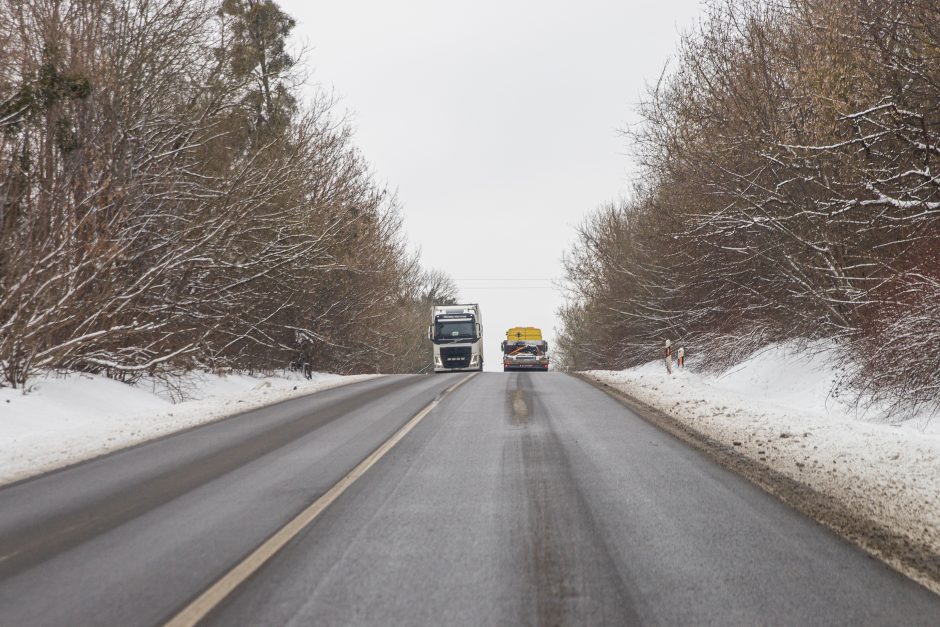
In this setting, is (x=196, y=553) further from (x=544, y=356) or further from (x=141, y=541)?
(x=544, y=356)

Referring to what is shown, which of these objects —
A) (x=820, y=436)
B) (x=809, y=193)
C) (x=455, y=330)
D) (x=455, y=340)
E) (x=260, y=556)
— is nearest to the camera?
(x=260, y=556)

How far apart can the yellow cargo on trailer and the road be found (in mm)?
32478

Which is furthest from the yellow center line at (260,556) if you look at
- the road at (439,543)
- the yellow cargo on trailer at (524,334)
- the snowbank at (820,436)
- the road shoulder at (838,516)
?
the yellow cargo on trailer at (524,334)

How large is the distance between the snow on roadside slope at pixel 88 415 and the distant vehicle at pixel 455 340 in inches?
727

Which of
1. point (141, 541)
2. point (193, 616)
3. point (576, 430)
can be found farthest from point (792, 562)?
point (576, 430)

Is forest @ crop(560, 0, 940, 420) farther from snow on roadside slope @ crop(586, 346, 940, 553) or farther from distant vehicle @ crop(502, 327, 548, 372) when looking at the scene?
distant vehicle @ crop(502, 327, 548, 372)

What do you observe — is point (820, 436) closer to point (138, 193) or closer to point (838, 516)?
point (838, 516)

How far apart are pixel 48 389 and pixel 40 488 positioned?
668 centimetres

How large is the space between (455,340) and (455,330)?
504mm

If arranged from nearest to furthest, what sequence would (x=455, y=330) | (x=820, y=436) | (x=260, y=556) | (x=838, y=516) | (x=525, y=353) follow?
(x=260, y=556)
(x=838, y=516)
(x=820, y=436)
(x=455, y=330)
(x=525, y=353)

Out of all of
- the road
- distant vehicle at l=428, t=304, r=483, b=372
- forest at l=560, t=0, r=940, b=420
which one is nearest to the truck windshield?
distant vehicle at l=428, t=304, r=483, b=372

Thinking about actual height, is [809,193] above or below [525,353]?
above

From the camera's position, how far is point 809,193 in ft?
52.9

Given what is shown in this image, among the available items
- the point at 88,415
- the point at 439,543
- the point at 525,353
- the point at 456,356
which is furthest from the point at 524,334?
the point at 439,543
